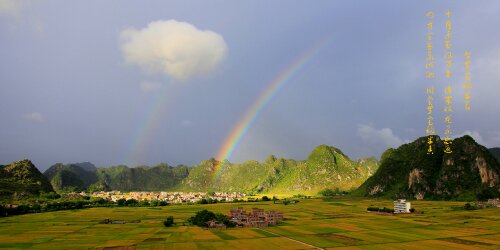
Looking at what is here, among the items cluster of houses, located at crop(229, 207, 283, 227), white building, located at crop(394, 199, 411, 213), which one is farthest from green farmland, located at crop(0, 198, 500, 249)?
white building, located at crop(394, 199, 411, 213)

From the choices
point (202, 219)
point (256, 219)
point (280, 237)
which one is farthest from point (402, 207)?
point (280, 237)

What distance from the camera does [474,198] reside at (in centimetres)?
18600

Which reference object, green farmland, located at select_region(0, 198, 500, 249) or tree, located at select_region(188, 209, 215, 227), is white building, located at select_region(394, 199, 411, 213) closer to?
green farmland, located at select_region(0, 198, 500, 249)

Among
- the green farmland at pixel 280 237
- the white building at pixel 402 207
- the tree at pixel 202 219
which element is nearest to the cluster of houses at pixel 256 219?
the green farmland at pixel 280 237

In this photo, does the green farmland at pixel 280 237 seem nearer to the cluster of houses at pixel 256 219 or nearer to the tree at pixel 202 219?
the cluster of houses at pixel 256 219

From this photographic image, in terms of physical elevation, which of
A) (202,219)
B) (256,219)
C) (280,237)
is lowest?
(280,237)

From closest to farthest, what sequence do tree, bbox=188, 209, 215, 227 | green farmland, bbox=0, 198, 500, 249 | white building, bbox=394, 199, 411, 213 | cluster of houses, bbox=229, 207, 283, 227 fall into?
green farmland, bbox=0, 198, 500, 249 < tree, bbox=188, 209, 215, 227 < cluster of houses, bbox=229, 207, 283, 227 < white building, bbox=394, 199, 411, 213

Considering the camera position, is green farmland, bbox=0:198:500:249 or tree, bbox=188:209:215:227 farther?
tree, bbox=188:209:215:227

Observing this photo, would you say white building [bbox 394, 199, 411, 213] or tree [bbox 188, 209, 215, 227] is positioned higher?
white building [bbox 394, 199, 411, 213]

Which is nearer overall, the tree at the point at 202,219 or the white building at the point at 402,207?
the tree at the point at 202,219

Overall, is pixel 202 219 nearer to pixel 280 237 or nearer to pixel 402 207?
pixel 280 237

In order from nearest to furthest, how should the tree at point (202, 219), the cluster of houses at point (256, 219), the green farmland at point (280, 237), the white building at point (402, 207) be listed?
the green farmland at point (280, 237)
the tree at point (202, 219)
the cluster of houses at point (256, 219)
the white building at point (402, 207)

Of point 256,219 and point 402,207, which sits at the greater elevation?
point 402,207

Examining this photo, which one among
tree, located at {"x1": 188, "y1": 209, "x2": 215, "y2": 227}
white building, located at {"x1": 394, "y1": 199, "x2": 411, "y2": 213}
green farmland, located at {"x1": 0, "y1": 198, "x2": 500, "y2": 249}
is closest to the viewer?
green farmland, located at {"x1": 0, "y1": 198, "x2": 500, "y2": 249}
